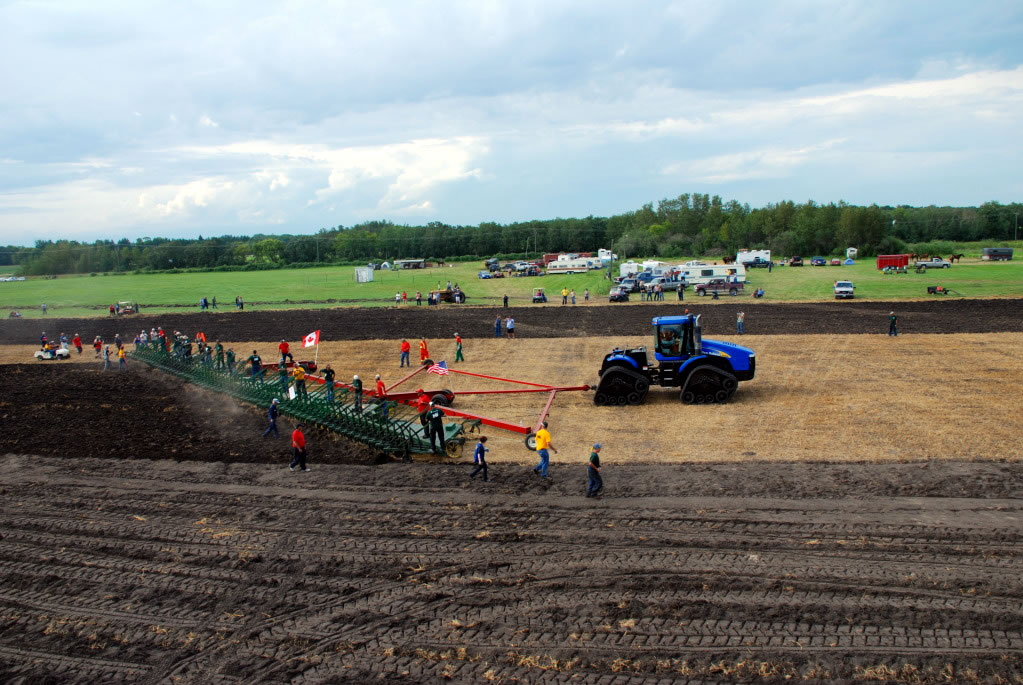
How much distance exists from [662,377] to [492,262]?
75.7 m

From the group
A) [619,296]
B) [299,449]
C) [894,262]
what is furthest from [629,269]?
[299,449]

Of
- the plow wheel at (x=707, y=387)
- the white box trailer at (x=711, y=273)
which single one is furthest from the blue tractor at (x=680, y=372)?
the white box trailer at (x=711, y=273)

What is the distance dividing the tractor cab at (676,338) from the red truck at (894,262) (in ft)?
187

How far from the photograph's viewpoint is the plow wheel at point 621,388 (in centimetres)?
2134

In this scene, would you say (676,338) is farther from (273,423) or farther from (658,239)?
(658,239)

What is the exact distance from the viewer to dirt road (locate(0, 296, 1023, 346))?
38.2 metres

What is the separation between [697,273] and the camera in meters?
59.9

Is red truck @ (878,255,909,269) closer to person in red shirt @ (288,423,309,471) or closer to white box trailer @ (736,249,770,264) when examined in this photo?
white box trailer @ (736,249,770,264)

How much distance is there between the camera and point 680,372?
2134cm

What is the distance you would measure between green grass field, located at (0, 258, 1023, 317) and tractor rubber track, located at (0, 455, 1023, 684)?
4334 centimetres

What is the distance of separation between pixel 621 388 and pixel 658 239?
119541 mm

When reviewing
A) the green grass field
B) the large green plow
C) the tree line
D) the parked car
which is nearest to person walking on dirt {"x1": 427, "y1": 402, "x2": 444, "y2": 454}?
the large green plow

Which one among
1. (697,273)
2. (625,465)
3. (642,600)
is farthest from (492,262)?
(642,600)

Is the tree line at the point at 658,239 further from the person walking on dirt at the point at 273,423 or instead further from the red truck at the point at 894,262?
the person walking on dirt at the point at 273,423
